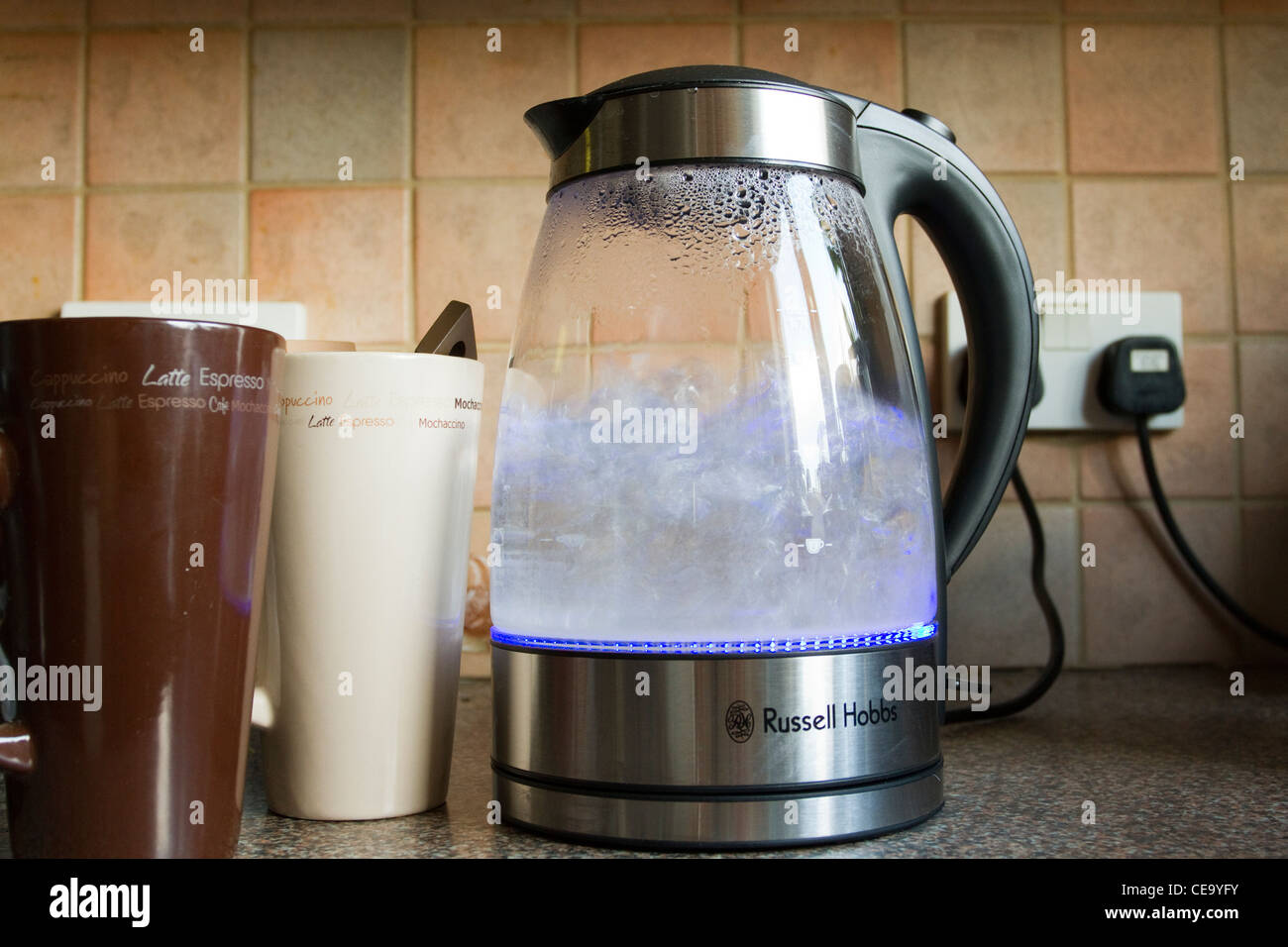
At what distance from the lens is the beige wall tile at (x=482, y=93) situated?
843 millimetres

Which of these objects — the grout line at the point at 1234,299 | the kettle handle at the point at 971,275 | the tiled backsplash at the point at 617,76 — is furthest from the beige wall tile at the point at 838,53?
the kettle handle at the point at 971,275

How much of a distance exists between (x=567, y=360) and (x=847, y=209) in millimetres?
137

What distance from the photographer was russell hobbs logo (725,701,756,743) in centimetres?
40

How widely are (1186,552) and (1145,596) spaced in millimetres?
46

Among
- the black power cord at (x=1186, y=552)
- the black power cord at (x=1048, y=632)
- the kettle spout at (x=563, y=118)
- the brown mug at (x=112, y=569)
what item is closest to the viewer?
the brown mug at (x=112, y=569)

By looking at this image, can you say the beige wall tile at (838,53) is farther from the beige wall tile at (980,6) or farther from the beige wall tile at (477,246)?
the beige wall tile at (477,246)

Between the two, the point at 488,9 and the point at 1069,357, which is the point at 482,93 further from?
the point at 1069,357

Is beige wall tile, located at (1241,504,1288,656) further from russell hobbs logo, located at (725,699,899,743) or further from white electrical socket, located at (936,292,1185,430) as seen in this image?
russell hobbs logo, located at (725,699,899,743)

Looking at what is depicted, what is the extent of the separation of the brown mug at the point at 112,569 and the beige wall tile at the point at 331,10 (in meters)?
0.57

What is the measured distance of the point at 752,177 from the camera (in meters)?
0.45

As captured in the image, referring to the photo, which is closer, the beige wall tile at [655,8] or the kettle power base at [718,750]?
the kettle power base at [718,750]

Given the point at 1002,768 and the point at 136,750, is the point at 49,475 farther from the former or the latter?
the point at 1002,768
